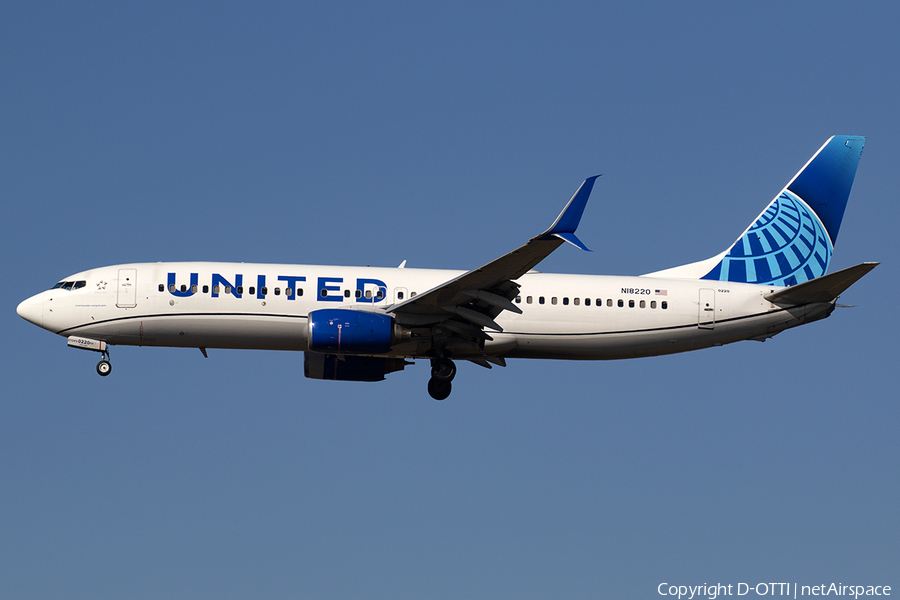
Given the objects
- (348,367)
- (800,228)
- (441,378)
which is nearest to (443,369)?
(441,378)

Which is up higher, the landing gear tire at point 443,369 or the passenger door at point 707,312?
the passenger door at point 707,312

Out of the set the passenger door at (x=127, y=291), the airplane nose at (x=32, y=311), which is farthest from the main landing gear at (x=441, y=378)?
the airplane nose at (x=32, y=311)

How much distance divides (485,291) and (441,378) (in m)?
3.94

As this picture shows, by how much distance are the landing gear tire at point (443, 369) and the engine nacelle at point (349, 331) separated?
7.05ft

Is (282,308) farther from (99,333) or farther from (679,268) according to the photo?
(679,268)

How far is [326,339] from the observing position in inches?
1225

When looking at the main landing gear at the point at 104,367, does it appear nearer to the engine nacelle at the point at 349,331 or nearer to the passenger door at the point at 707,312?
the engine nacelle at the point at 349,331

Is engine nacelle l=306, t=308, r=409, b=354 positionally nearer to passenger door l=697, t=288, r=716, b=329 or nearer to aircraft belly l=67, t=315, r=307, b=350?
aircraft belly l=67, t=315, r=307, b=350

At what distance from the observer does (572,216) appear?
27.3m

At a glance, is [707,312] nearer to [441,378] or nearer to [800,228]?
[800,228]

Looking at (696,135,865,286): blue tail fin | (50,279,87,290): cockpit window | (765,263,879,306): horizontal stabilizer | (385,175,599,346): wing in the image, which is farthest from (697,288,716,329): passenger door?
(50,279,87,290): cockpit window

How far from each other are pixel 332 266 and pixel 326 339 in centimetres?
332

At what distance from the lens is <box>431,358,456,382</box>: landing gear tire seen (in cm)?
3338

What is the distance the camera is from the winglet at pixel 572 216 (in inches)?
1068
